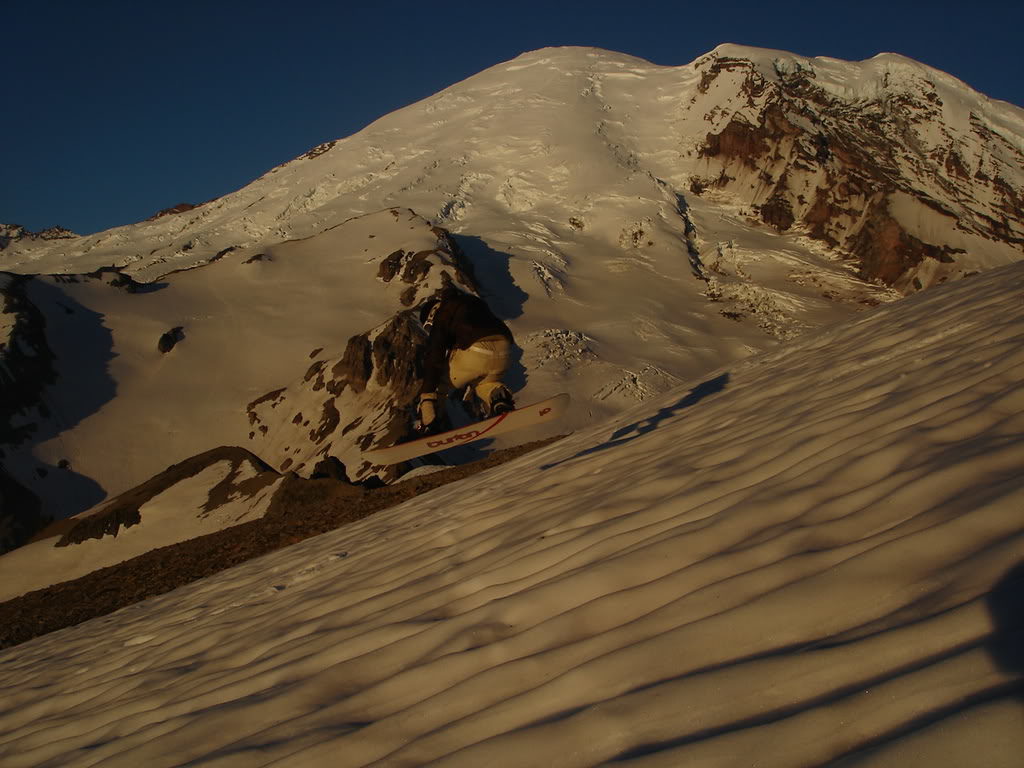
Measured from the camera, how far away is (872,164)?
85062mm

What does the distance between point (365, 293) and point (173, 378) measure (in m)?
14.8

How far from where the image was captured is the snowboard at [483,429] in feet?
28.3

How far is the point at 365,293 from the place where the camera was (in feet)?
173

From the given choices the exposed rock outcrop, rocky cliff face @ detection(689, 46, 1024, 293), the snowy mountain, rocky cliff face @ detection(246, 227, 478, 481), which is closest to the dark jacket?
the snowy mountain

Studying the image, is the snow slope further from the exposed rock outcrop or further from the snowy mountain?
the exposed rock outcrop

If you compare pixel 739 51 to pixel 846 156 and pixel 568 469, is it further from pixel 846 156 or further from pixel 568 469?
pixel 568 469

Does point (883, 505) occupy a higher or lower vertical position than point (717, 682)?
higher

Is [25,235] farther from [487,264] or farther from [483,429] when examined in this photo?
[483,429]

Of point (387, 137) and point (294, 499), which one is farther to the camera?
point (387, 137)

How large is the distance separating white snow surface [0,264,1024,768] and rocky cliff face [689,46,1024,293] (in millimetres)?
77167

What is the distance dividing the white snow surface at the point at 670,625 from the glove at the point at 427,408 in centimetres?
188

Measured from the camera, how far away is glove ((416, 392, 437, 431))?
Answer: 787 centimetres

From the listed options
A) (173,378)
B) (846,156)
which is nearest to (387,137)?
(846,156)

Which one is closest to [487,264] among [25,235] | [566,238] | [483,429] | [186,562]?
[566,238]
